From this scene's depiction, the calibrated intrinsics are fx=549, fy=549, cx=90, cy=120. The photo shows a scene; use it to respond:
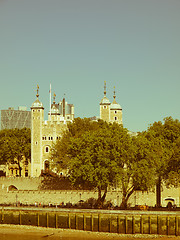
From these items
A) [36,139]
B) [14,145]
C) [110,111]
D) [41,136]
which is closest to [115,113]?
[110,111]

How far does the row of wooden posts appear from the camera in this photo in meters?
63.3

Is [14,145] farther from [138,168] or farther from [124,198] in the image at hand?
[138,168]

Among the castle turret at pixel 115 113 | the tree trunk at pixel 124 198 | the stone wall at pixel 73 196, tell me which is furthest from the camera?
the castle turret at pixel 115 113

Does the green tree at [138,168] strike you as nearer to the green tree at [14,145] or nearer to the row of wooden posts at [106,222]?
the row of wooden posts at [106,222]

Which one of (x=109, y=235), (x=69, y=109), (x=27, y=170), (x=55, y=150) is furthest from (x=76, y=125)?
(x=69, y=109)

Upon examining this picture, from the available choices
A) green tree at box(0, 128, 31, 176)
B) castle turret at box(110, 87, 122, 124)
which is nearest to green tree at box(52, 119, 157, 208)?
castle turret at box(110, 87, 122, 124)

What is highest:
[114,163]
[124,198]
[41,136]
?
[41,136]

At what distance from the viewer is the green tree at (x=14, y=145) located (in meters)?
112

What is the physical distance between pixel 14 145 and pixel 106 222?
50262 millimetres

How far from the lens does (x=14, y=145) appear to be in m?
112

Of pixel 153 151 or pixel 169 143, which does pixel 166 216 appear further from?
pixel 169 143

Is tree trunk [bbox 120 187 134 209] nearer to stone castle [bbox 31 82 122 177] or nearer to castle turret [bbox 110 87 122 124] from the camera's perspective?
stone castle [bbox 31 82 122 177]

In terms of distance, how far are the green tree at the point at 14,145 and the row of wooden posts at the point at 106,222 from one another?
42.1m

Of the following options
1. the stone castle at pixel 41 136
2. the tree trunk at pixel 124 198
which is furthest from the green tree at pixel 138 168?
the stone castle at pixel 41 136
